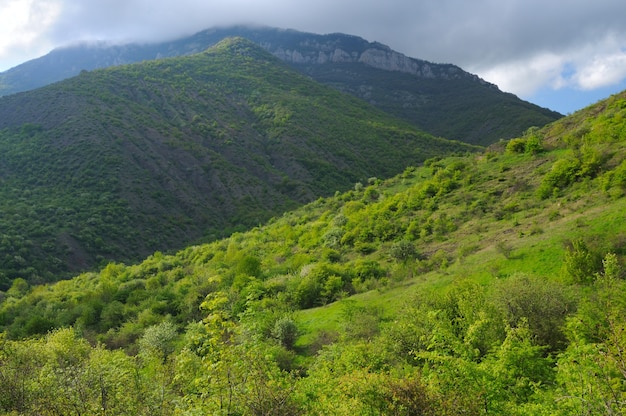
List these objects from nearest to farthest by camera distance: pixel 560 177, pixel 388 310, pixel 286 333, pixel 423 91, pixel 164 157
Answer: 1. pixel 388 310
2. pixel 286 333
3. pixel 560 177
4. pixel 164 157
5. pixel 423 91

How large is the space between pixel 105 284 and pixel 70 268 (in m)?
16.1

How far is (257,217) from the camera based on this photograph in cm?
6881

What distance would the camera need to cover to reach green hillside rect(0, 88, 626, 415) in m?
7.66

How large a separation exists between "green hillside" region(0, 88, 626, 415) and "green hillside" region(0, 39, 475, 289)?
526 inches

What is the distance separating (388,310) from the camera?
20.3 m

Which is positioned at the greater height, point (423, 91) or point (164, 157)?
point (423, 91)

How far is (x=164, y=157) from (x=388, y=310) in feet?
225

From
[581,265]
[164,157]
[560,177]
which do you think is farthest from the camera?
[164,157]

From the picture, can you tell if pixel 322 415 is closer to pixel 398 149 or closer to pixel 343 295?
pixel 343 295

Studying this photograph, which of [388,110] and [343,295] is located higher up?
[388,110]

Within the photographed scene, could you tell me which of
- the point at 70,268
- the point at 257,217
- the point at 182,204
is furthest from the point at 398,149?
the point at 70,268

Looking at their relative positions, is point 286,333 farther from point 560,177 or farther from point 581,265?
point 560,177

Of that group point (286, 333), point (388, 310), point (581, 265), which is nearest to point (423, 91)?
point (388, 310)

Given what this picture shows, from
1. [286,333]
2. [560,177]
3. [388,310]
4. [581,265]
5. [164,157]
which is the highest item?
[164,157]
